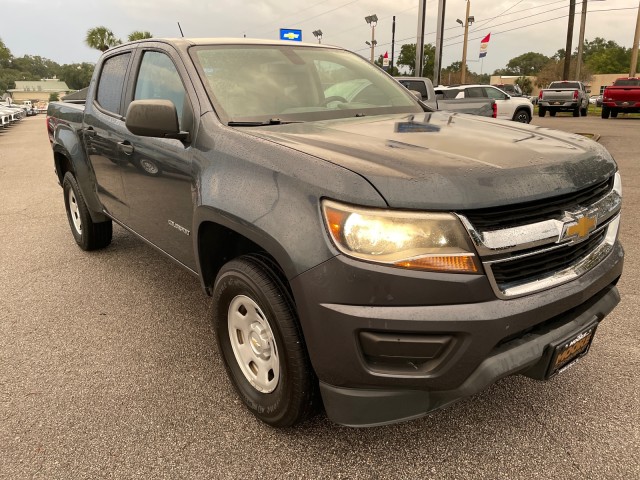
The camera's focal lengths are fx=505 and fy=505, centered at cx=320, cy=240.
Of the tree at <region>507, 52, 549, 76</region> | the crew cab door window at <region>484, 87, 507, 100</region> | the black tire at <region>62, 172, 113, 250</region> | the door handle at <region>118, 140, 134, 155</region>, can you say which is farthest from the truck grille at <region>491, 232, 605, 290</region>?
the tree at <region>507, 52, 549, 76</region>

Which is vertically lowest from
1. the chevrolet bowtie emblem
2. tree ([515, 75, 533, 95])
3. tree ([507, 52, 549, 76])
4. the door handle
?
the chevrolet bowtie emblem

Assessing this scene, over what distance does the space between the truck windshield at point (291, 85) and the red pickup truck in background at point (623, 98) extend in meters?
23.8

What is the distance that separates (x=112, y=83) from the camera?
3936mm

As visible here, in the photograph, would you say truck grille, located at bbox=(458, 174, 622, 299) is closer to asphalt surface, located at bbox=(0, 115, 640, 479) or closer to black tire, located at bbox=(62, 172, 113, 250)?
asphalt surface, located at bbox=(0, 115, 640, 479)

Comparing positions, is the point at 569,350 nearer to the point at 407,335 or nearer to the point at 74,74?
the point at 407,335

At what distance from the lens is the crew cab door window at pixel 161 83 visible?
2823 mm

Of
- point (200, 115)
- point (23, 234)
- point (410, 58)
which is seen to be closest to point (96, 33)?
point (410, 58)

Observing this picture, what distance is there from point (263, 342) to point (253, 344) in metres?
0.11

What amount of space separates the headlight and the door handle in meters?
2.08

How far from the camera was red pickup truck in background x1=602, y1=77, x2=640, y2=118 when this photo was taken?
22641mm

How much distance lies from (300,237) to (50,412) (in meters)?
1.67

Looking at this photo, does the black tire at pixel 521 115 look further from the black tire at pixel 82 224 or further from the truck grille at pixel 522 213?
the truck grille at pixel 522 213

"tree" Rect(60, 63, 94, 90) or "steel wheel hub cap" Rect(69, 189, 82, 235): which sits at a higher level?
"tree" Rect(60, 63, 94, 90)

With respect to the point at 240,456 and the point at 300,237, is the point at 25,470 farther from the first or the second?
the point at 300,237
